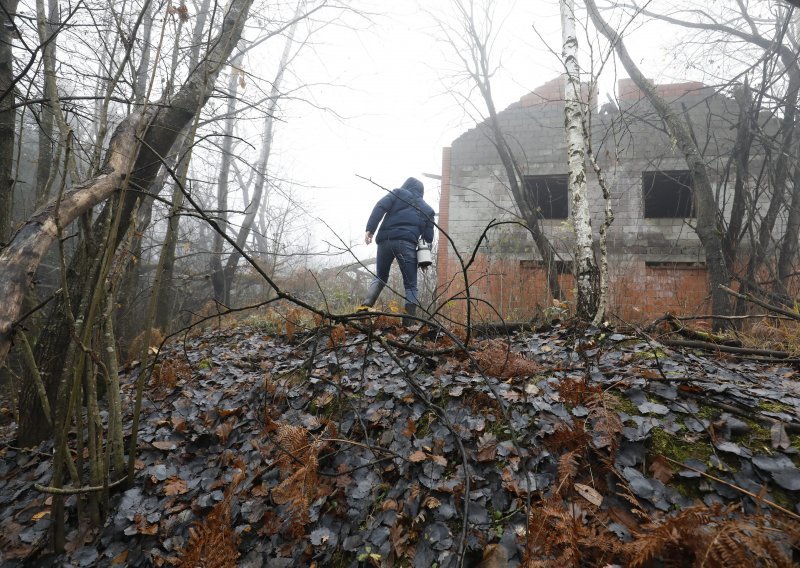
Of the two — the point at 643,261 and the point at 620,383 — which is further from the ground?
the point at 643,261

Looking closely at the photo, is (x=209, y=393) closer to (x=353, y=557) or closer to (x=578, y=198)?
(x=353, y=557)

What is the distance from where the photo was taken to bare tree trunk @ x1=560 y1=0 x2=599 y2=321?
4445mm

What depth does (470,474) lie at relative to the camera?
197 centimetres

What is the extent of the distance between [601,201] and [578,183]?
4.79 metres

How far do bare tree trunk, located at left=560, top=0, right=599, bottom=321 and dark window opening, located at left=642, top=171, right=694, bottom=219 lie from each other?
4.61 meters

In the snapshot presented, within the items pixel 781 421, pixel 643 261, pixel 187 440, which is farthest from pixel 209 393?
pixel 643 261

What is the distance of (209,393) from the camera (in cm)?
335

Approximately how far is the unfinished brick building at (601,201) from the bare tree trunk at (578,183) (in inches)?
94.7

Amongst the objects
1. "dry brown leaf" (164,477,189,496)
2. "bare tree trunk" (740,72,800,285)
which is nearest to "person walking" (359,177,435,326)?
"dry brown leaf" (164,477,189,496)

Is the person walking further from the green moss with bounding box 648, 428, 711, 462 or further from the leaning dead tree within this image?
the green moss with bounding box 648, 428, 711, 462

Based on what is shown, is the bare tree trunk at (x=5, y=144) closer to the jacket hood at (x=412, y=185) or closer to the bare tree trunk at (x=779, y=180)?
the jacket hood at (x=412, y=185)

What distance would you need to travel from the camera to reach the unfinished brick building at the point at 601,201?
320 inches

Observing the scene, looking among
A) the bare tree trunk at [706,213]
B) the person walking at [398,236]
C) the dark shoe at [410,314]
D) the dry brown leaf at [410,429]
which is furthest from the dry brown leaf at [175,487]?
the bare tree trunk at [706,213]

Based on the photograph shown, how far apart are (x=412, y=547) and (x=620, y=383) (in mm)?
1521
